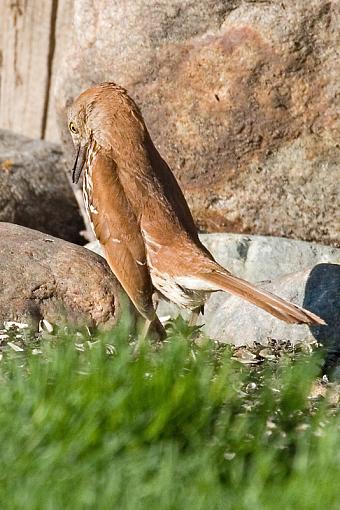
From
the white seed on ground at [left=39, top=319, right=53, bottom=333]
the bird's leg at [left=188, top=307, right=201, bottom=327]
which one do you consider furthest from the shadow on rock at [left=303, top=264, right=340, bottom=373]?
the white seed on ground at [left=39, top=319, right=53, bottom=333]

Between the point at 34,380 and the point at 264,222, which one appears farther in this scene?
the point at 264,222

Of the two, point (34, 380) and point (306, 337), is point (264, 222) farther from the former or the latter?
point (34, 380)

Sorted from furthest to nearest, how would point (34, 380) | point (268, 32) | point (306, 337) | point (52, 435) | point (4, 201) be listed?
point (4, 201), point (268, 32), point (306, 337), point (34, 380), point (52, 435)

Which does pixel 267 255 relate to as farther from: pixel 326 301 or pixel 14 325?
pixel 14 325

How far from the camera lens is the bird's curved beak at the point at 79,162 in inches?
286

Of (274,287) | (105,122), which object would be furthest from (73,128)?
(274,287)

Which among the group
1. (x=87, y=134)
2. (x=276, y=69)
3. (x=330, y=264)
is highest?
(x=276, y=69)

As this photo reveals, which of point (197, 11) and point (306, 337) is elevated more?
point (197, 11)

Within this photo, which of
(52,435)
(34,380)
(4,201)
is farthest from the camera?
(4,201)

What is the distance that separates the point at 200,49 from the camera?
8.05 m

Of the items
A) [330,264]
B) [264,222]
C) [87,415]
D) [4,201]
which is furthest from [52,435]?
[4,201]

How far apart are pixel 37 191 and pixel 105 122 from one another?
2485 mm

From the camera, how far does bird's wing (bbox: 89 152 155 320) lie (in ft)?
21.6

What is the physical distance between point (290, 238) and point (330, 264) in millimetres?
829
